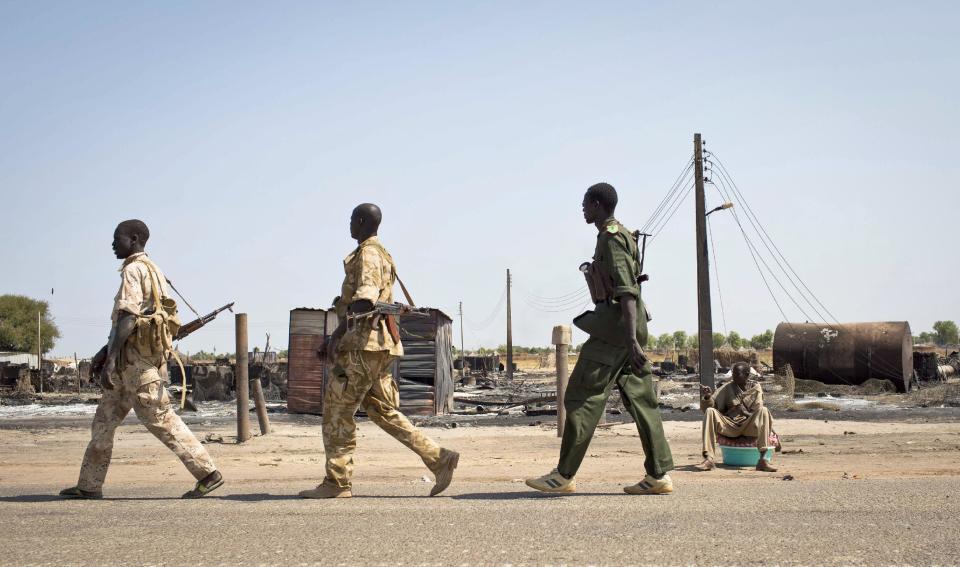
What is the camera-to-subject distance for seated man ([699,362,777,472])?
29.5 feet

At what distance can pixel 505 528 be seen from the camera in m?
4.75

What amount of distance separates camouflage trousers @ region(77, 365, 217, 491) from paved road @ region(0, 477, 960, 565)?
26 centimetres

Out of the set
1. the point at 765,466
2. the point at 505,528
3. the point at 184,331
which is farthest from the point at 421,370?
the point at 505,528

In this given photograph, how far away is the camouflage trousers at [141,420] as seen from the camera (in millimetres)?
6113

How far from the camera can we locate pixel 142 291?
623 centimetres

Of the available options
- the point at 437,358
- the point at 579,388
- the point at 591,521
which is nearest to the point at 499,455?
the point at 579,388

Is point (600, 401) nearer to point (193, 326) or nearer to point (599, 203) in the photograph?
point (599, 203)

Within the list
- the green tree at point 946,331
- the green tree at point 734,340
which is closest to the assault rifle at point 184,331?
the green tree at point 734,340

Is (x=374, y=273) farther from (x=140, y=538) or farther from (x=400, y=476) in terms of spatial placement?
(x=400, y=476)

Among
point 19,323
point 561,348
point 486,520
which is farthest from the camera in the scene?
point 19,323

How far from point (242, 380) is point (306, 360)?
829cm

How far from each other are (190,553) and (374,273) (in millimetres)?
2447

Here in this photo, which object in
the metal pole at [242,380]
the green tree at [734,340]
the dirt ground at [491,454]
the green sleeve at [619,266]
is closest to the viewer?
the green sleeve at [619,266]

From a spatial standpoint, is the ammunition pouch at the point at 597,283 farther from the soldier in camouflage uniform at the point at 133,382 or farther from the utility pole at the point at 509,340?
the utility pole at the point at 509,340
